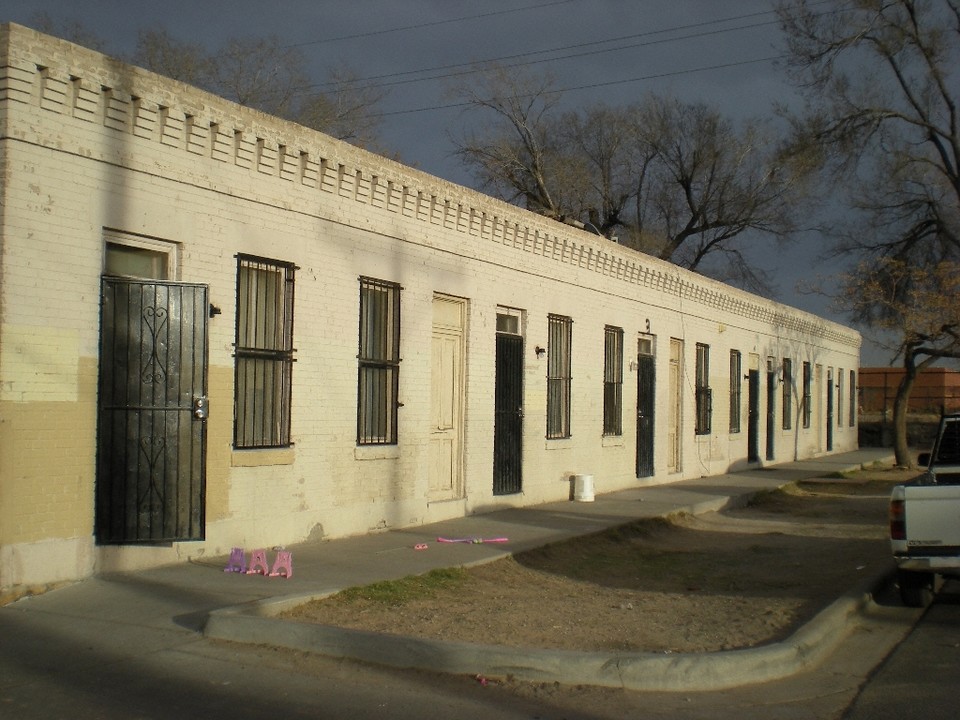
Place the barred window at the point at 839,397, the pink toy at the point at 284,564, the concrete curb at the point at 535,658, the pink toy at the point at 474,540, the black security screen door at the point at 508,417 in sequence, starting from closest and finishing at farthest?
the concrete curb at the point at 535,658, the pink toy at the point at 284,564, the pink toy at the point at 474,540, the black security screen door at the point at 508,417, the barred window at the point at 839,397

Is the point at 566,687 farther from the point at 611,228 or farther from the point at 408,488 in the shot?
the point at 611,228

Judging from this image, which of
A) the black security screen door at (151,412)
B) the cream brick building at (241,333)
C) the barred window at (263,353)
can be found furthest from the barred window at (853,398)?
the black security screen door at (151,412)

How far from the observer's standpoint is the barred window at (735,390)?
28.4 m

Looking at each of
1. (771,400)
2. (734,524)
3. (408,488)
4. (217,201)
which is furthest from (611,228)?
(217,201)

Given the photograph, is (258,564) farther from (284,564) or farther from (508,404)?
(508,404)

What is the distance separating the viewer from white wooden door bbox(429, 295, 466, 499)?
49.3 feet

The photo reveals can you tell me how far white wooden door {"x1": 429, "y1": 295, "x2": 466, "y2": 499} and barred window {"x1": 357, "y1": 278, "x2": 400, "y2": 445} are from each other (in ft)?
4.14

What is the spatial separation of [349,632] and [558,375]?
37.4 feet

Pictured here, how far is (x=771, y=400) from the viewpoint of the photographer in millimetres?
31734

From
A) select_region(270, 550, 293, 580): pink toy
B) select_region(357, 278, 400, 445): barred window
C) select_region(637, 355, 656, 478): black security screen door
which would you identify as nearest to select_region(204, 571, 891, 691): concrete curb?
select_region(270, 550, 293, 580): pink toy

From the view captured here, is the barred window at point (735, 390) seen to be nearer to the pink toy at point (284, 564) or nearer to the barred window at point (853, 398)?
the barred window at point (853, 398)

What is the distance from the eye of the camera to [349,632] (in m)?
7.45

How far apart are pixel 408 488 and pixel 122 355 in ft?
17.1

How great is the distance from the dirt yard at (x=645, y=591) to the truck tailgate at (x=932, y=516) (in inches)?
45.0
